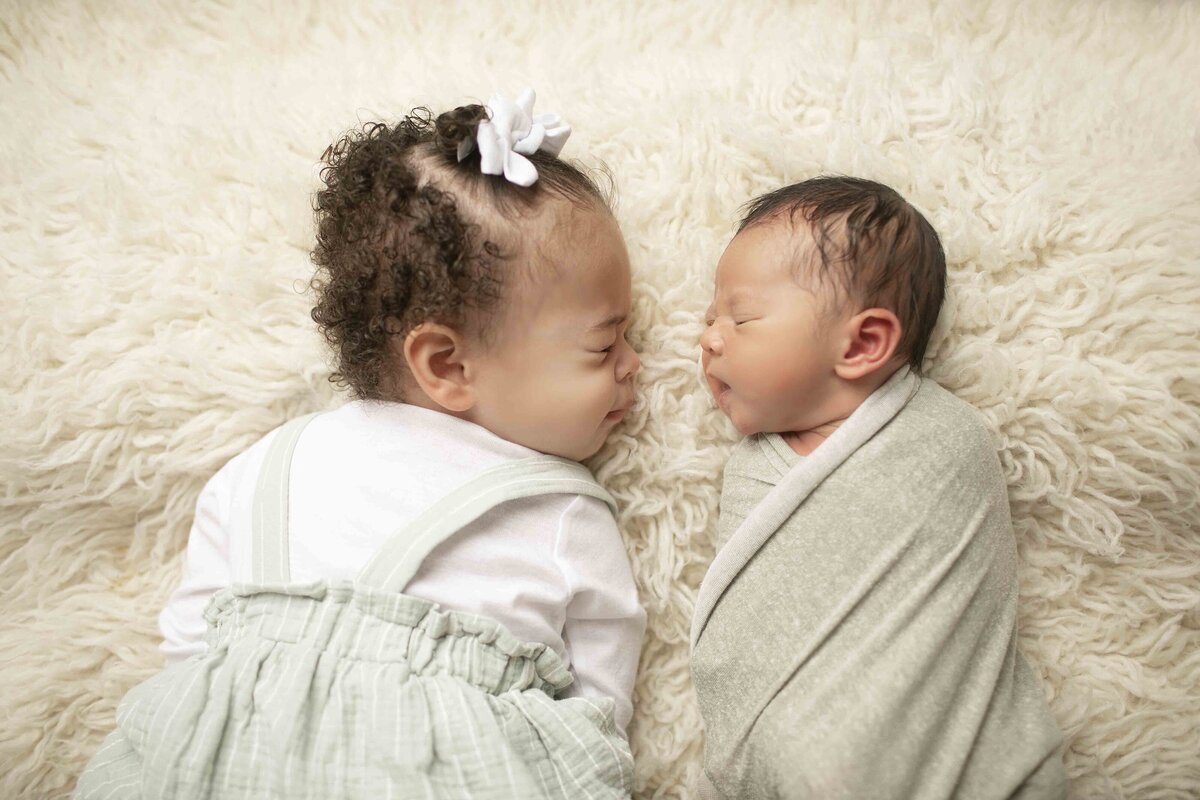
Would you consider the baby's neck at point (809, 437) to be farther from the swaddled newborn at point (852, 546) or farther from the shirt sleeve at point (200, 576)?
the shirt sleeve at point (200, 576)

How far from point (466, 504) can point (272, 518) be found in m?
0.29

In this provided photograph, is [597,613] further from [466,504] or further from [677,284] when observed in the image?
[677,284]

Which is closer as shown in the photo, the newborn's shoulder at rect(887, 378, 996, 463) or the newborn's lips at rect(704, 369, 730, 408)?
the newborn's shoulder at rect(887, 378, 996, 463)

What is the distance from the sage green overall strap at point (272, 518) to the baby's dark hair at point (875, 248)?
81 cm

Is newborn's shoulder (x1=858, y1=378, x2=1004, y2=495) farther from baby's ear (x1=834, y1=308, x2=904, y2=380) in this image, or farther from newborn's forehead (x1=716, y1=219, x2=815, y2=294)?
newborn's forehead (x1=716, y1=219, x2=815, y2=294)

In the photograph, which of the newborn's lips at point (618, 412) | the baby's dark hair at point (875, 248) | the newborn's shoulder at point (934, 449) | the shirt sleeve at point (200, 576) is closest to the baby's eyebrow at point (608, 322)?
the newborn's lips at point (618, 412)

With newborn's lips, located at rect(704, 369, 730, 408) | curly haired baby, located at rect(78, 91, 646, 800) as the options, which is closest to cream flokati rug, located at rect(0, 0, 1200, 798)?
newborn's lips, located at rect(704, 369, 730, 408)

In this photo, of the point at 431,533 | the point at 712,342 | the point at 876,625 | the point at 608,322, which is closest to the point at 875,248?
the point at 712,342

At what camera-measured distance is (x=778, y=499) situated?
3.93 feet

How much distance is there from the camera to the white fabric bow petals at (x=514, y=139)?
3.85ft

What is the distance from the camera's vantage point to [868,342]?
1.21m

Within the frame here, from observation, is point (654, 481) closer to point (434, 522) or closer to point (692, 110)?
point (434, 522)

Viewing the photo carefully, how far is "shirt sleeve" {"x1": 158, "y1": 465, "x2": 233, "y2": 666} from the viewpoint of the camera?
1.27 metres

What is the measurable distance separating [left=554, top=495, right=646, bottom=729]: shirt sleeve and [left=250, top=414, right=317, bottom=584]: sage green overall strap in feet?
1.30
